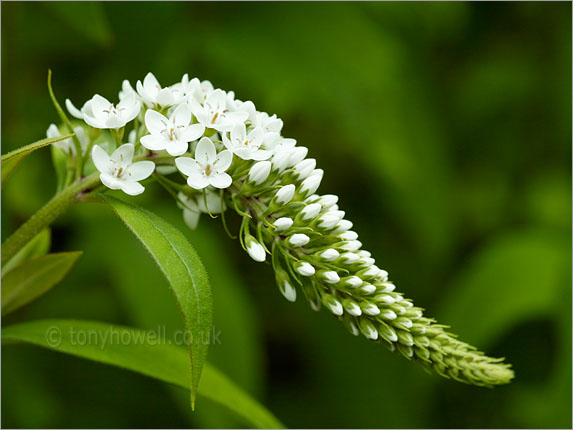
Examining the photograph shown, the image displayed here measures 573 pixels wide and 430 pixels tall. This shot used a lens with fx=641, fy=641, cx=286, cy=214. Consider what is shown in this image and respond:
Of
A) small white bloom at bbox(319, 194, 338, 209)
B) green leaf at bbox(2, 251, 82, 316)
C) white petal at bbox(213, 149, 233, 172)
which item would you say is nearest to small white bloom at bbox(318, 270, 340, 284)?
small white bloom at bbox(319, 194, 338, 209)

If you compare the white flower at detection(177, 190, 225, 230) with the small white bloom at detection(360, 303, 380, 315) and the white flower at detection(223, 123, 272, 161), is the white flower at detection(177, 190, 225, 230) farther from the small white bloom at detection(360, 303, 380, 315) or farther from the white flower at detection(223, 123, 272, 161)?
the small white bloom at detection(360, 303, 380, 315)

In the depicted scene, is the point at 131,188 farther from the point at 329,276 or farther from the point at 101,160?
the point at 329,276

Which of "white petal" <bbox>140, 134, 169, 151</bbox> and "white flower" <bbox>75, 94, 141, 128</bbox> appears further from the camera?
"white flower" <bbox>75, 94, 141, 128</bbox>

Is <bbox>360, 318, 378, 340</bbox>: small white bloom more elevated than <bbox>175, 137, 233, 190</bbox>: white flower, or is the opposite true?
<bbox>175, 137, 233, 190</bbox>: white flower

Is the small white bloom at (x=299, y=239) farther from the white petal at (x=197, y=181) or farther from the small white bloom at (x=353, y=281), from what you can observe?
the white petal at (x=197, y=181)

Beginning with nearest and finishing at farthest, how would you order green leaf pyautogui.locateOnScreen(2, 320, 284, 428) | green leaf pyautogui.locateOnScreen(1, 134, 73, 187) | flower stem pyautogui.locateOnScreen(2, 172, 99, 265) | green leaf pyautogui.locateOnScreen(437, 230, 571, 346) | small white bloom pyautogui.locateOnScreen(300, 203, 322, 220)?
green leaf pyautogui.locateOnScreen(1, 134, 73, 187) < small white bloom pyautogui.locateOnScreen(300, 203, 322, 220) < flower stem pyautogui.locateOnScreen(2, 172, 99, 265) < green leaf pyautogui.locateOnScreen(2, 320, 284, 428) < green leaf pyautogui.locateOnScreen(437, 230, 571, 346)

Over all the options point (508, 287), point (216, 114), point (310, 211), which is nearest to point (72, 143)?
point (216, 114)

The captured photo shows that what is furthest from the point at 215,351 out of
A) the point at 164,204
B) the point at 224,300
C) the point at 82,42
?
the point at 82,42
